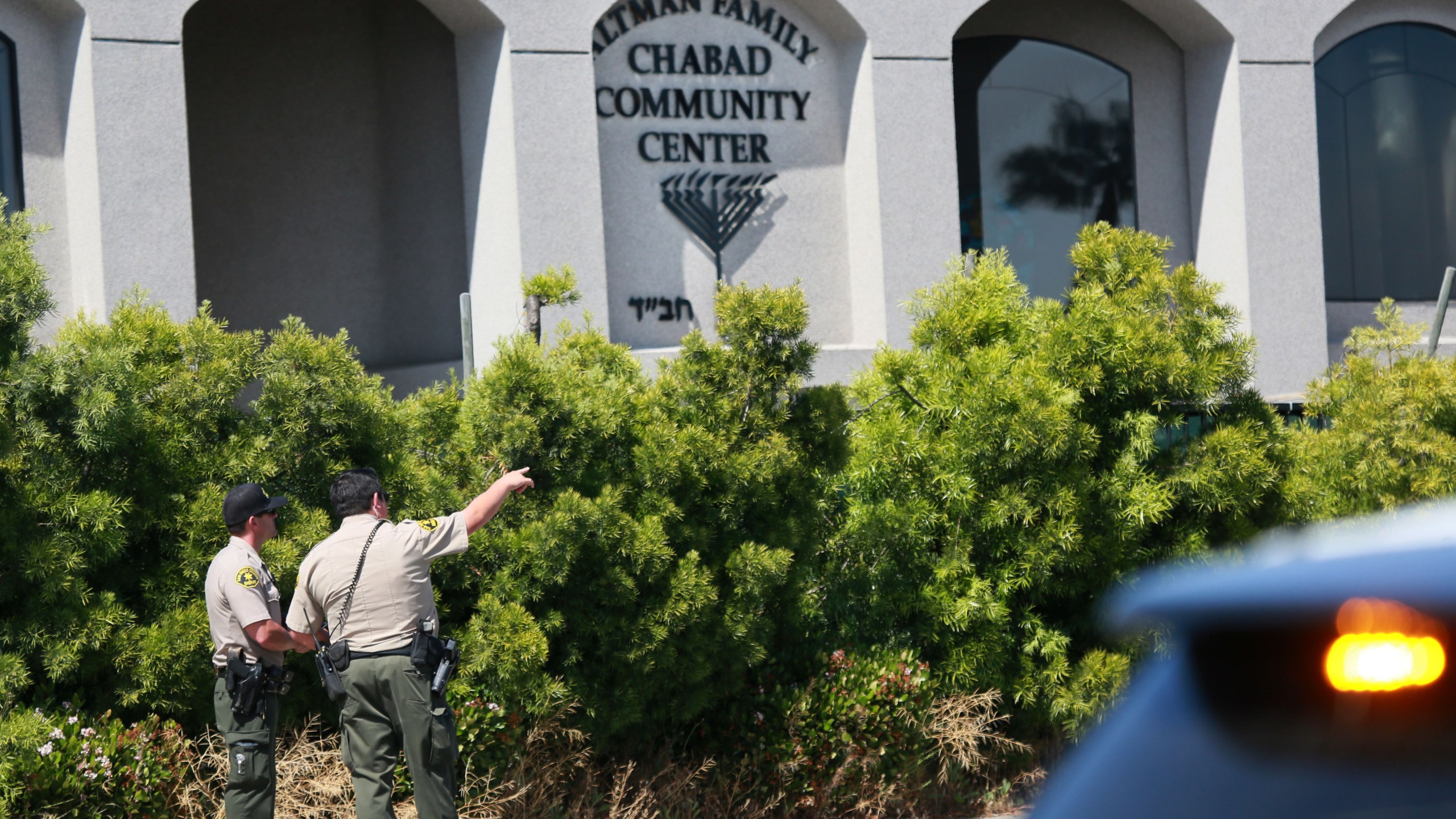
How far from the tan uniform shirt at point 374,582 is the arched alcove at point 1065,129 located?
10.6 meters

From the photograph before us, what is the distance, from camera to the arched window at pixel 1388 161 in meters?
16.2

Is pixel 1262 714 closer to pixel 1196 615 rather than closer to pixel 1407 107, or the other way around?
pixel 1196 615

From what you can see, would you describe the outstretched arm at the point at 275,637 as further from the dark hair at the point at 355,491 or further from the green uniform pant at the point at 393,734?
the dark hair at the point at 355,491

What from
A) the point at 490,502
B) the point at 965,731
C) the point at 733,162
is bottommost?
the point at 965,731

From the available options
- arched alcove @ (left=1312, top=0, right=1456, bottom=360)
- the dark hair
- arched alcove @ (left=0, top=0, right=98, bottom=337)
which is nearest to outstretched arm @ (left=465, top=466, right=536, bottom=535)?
the dark hair

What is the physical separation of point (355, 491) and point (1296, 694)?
475 centimetres

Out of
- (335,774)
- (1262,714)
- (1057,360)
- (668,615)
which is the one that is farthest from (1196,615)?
(1057,360)

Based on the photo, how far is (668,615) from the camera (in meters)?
6.38

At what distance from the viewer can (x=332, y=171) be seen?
1488 centimetres

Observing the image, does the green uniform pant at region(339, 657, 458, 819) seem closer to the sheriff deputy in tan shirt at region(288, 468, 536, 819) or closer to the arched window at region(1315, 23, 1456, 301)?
the sheriff deputy in tan shirt at region(288, 468, 536, 819)

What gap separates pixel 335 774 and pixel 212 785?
0.51 m

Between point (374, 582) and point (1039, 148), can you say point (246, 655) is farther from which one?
point (1039, 148)

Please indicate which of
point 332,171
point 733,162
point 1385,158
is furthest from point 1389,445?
point 332,171

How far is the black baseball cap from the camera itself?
19.2 feet
